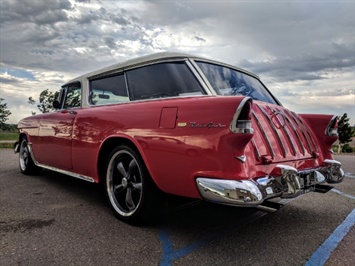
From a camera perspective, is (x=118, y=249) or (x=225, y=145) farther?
(x=118, y=249)

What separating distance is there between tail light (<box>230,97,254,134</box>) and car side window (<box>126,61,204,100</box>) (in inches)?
23.0

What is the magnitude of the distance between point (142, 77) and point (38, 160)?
2836 millimetres

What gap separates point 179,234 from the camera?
2.98 meters

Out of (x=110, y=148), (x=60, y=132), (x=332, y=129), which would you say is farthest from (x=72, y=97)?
(x=332, y=129)

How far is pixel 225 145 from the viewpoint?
2389 millimetres

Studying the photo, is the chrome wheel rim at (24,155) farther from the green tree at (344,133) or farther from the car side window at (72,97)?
the green tree at (344,133)

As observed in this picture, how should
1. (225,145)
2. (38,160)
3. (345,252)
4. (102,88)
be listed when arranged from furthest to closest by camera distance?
(38,160), (102,88), (345,252), (225,145)

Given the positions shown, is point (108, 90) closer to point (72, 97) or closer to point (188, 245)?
point (72, 97)

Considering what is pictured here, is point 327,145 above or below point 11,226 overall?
above

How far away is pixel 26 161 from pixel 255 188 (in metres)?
5.10

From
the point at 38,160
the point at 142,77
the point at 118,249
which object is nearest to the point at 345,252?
the point at 118,249

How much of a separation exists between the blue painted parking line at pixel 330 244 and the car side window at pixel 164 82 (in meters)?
1.64

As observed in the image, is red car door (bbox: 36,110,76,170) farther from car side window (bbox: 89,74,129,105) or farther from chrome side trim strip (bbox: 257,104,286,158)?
chrome side trim strip (bbox: 257,104,286,158)

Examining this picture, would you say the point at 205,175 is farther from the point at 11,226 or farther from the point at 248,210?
the point at 11,226
